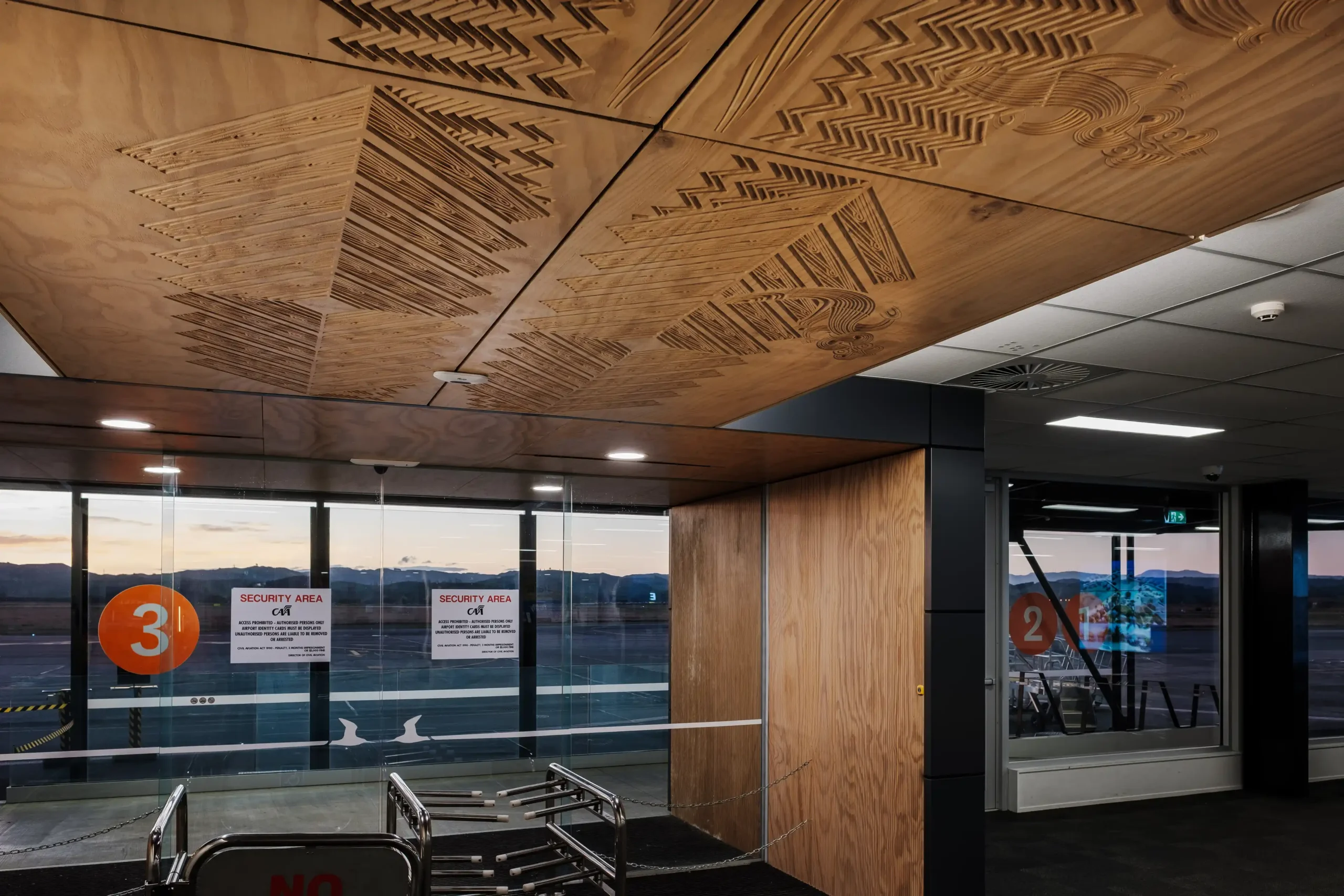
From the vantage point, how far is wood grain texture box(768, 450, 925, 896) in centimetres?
529

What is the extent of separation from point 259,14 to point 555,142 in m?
0.55

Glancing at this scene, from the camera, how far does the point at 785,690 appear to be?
655cm

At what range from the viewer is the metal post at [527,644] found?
21.9ft

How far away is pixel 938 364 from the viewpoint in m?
4.91

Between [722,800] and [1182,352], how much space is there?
13.9ft

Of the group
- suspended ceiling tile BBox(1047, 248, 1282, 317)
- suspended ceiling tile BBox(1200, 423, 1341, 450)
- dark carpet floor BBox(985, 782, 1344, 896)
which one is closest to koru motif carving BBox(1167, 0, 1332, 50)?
suspended ceiling tile BBox(1047, 248, 1282, 317)

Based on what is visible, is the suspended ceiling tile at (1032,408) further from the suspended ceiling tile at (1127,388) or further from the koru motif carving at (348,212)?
the koru motif carving at (348,212)

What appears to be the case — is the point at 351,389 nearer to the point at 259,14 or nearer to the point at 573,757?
the point at 259,14

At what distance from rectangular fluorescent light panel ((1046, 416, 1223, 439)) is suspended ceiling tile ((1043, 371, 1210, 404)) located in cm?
61

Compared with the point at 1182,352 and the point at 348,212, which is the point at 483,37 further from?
the point at 1182,352

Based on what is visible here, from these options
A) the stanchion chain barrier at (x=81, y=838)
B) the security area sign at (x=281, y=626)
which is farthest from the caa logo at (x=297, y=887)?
the security area sign at (x=281, y=626)

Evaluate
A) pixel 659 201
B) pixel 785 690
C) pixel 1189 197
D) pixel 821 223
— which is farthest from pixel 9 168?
pixel 785 690

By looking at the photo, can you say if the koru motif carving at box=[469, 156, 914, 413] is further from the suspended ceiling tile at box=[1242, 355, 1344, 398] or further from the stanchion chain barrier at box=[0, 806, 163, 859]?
the stanchion chain barrier at box=[0, 806, 163, 859]

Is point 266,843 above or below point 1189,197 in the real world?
below
